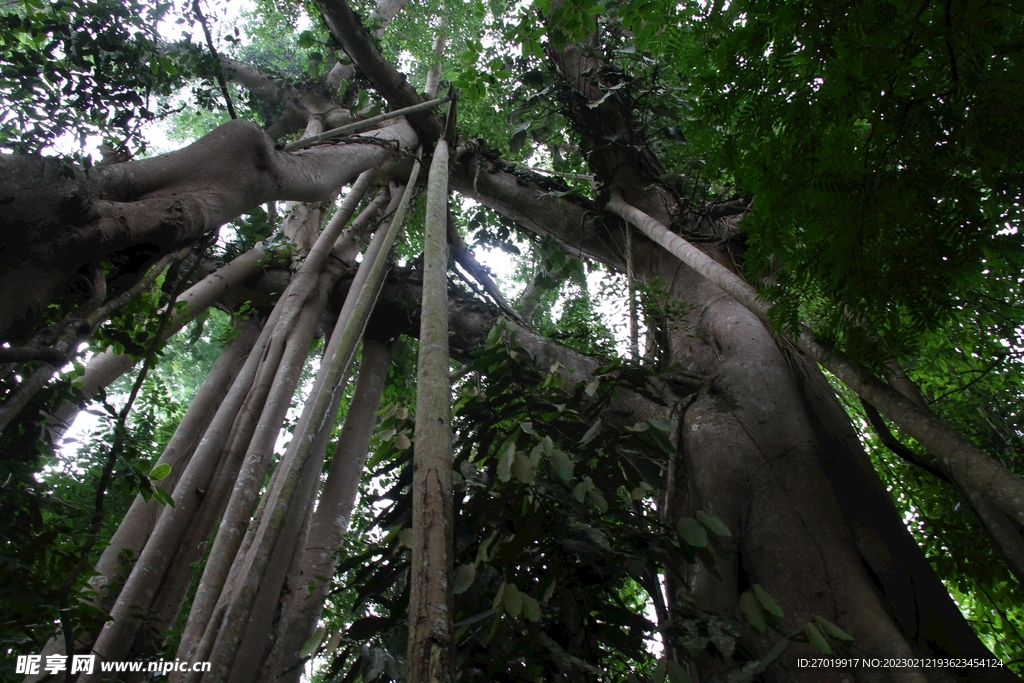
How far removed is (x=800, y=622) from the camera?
1628 mm

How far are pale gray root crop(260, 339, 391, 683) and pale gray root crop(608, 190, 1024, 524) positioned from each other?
179 cm

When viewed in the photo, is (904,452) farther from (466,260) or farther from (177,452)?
(177,452)

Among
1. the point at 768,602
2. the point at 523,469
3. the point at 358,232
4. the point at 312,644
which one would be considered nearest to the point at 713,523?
the point at 768,602

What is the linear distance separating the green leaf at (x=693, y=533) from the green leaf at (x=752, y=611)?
0.48ft

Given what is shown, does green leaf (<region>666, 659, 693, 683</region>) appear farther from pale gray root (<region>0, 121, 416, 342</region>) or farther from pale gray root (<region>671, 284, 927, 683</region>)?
pale gray root (<region>0, 121, 416, 342</region>)

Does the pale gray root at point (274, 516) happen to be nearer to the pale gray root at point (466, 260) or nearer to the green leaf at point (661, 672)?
the green leaf at point (661, 672)

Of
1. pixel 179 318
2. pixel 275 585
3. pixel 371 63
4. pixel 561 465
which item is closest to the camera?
pixel 561 465

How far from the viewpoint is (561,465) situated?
1.59 meters

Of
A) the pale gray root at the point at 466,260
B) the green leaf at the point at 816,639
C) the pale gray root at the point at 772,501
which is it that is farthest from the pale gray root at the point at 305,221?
the green leaf at the point at 816,639

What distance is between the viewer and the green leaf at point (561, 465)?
1559 millimetres

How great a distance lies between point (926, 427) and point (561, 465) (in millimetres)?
907

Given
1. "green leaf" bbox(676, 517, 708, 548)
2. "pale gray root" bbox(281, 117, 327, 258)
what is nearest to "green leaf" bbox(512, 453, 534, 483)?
"green leaf" bbox(676, 517, 708, 548)

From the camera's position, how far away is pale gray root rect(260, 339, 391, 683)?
7.88 ft

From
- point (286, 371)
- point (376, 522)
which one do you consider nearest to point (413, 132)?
point (286, 371)
